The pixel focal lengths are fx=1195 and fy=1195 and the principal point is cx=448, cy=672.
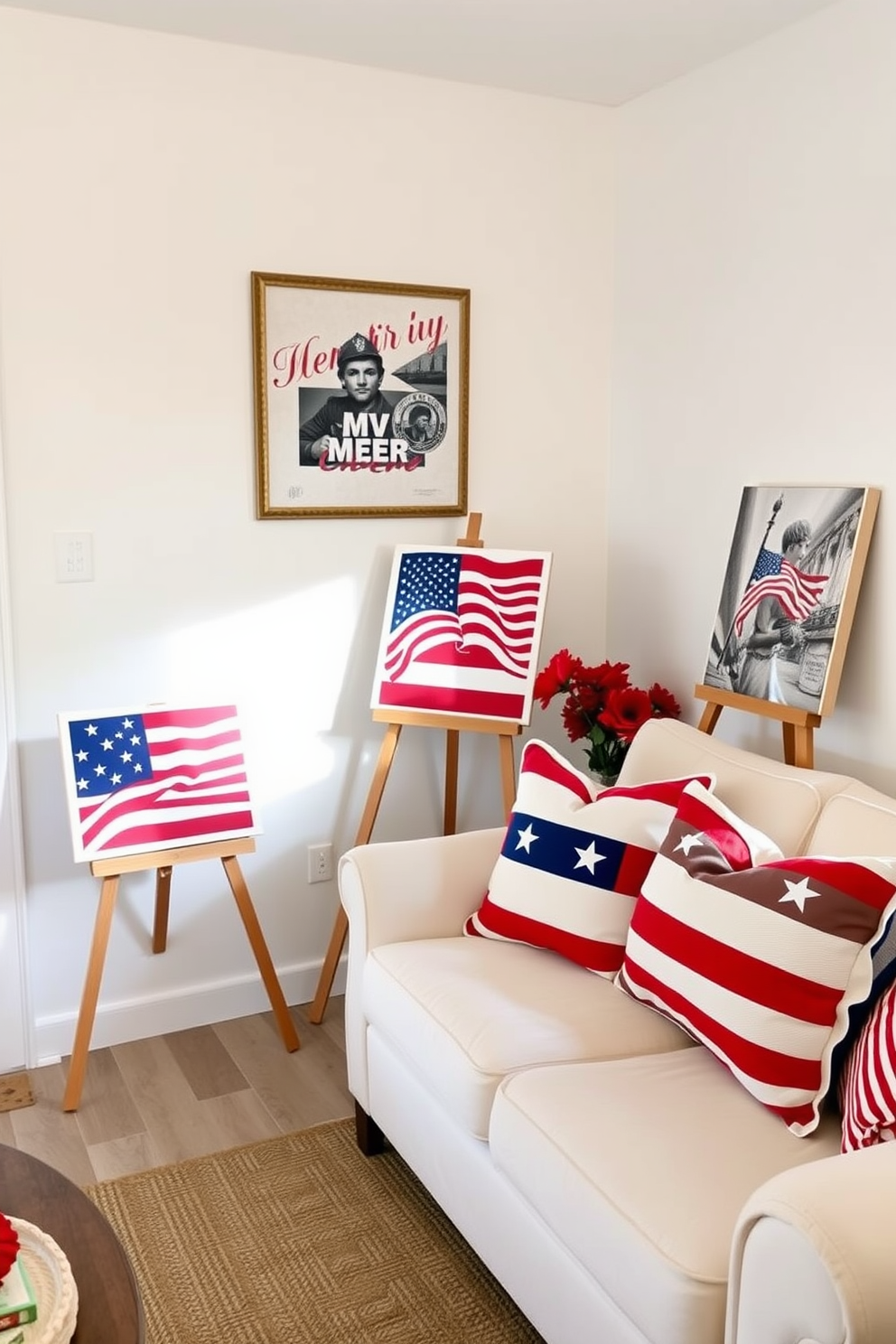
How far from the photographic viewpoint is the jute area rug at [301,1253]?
2096mm

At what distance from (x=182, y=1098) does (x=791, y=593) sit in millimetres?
1851

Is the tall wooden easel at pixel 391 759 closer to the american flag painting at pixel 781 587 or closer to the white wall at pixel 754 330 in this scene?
the white wall at pixel 754 330

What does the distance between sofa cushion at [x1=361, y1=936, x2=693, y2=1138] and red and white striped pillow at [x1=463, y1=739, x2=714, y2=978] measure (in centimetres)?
6

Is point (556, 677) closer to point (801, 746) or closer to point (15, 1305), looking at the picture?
point (801, 746)

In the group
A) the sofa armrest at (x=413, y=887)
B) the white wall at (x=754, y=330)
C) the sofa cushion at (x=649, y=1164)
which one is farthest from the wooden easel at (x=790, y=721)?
the sofa cushion at (x=649, y=1164)

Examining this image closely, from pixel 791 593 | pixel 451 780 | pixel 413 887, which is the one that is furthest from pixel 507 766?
pixel 791 593

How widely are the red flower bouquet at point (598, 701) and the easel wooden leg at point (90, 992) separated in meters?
1.18

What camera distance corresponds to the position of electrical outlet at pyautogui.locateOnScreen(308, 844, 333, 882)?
3.33 m

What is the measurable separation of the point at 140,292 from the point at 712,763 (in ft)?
5.76

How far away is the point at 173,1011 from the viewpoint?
3170 mm

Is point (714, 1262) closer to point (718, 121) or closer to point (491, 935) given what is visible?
point (491, 935)

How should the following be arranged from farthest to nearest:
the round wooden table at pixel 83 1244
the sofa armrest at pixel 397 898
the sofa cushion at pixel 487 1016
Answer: the sofa armrest at pixel 397 898 → the sofa cushion at pixel 487 1016 → the round wooden table at pixel 83 1244

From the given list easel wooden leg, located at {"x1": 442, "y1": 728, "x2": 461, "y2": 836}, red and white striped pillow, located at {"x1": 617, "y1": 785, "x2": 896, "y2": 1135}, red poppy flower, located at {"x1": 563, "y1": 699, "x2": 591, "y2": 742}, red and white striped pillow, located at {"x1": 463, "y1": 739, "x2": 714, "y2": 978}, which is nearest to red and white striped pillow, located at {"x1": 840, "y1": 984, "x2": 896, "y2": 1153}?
red and white striped pillow, located at {"x1": 617, "y1": 785, "x2": 896, "y2": 1135}

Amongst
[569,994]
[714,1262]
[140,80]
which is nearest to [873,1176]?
[714,1262]
